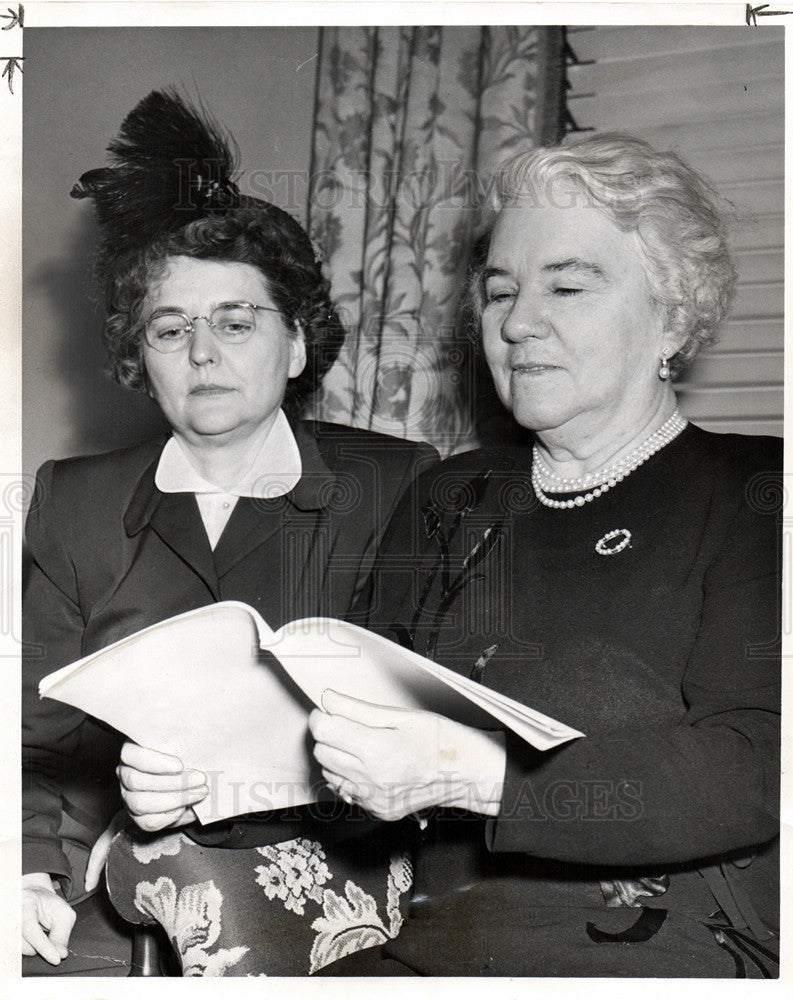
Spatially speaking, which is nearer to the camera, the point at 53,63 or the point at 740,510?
the point at 740,510

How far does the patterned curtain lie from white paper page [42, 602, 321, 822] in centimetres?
42

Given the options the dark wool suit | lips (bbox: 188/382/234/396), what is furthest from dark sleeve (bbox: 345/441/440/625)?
lips (bbox: 188/382/234/396)

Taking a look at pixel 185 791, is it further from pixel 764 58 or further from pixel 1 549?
pixel 764 58

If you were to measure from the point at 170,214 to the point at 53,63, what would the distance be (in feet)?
1.08

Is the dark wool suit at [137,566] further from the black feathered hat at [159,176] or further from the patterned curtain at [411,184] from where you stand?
the black feathered hat at [159,176]

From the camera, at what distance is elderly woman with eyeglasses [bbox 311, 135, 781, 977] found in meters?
1.49

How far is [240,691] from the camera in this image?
1.53m

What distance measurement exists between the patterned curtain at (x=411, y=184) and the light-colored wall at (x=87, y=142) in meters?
0.07

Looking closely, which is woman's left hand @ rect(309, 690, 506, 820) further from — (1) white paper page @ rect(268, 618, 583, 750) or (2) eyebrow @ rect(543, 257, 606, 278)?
(2) eyebrow @ rect(543, 257, 606, 278)

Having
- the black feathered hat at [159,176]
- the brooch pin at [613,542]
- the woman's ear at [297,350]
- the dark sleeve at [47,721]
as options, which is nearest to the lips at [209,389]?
the woman's ear at [297,350]

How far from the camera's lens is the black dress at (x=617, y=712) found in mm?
1494

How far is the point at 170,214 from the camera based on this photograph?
1652 mm

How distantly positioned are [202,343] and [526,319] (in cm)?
50

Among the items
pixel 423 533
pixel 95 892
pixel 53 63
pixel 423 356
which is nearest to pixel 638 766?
pixel 423 533
